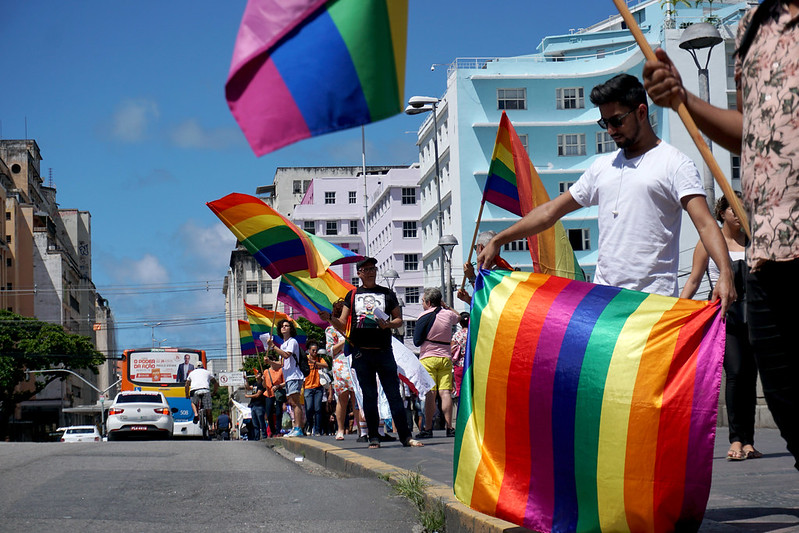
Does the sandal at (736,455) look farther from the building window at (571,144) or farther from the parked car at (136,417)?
the building window at (571,144)

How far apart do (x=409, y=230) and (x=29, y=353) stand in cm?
3104

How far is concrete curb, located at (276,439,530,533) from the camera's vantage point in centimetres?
526

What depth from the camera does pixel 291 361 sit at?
655 inches

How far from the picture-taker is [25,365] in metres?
78.3

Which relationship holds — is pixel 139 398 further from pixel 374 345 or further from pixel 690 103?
pixel 690 103

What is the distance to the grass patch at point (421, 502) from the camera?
6.17 metres

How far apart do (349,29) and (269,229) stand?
38.6 feet

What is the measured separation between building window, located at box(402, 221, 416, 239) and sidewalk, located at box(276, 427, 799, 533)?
79394 millimetres

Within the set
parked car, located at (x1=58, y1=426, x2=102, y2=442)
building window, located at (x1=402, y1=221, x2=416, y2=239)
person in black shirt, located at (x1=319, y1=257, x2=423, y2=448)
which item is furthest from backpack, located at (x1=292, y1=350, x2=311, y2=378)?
building window, located at (x1=402, y1=221, x2=416, y2=239)

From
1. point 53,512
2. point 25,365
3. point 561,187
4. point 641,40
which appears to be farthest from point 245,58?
point 25,365

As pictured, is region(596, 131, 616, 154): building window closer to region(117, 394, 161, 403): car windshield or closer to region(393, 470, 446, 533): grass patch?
region(117, 394, 161, 403): car windshield

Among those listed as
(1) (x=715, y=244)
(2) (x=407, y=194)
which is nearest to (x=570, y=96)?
(2) (x=407, y=194)

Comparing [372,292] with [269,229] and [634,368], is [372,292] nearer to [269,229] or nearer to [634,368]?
[269,229]

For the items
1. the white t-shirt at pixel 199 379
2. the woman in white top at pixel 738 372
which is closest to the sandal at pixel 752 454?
the woman in white top at pixel 738 372
